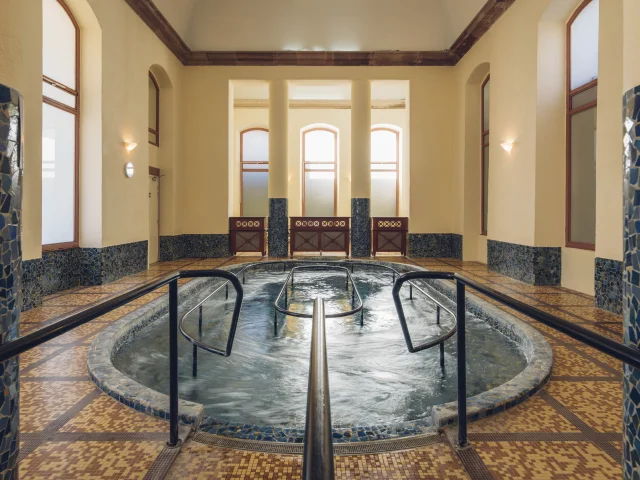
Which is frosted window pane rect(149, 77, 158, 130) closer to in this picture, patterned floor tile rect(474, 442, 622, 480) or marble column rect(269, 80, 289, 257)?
marble column rect(269, 80, 289, 257)

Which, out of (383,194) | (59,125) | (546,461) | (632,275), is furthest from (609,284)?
(383,194)

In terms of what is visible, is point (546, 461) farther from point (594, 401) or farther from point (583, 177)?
point (583, 177)

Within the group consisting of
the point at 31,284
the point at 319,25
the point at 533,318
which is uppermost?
the point at 319,25

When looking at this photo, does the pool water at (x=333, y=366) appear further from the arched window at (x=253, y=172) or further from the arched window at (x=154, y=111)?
the arched window at (x=253, y=172)

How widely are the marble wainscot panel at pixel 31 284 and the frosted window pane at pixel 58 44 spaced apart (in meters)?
2.43

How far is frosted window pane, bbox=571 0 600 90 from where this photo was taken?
219 inches

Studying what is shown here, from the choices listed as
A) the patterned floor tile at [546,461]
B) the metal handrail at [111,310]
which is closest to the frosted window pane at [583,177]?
the patterned floor tile at [546,461]

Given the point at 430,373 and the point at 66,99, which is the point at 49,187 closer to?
the point at 66,99

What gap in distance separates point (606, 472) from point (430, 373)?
5.82ft

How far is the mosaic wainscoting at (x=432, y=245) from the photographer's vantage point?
33.8ft

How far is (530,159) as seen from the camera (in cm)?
648

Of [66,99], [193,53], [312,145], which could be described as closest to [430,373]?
[66,99]

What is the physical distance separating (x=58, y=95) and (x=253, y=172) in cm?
902

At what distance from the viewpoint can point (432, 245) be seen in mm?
10344
